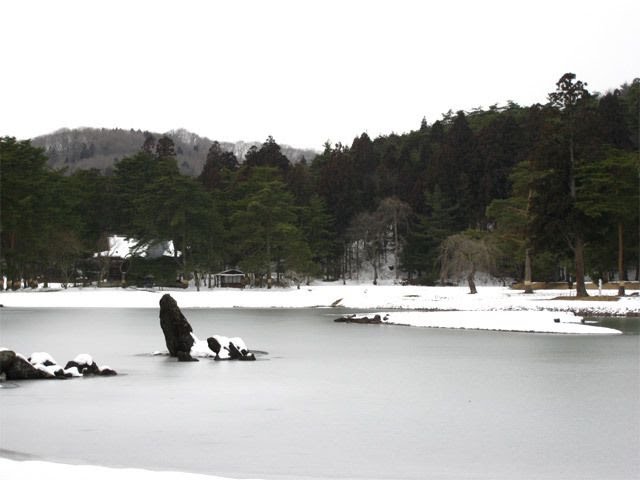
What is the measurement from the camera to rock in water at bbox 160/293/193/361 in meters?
25.4

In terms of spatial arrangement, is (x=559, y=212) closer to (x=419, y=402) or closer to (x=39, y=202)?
(x=419, y=402)

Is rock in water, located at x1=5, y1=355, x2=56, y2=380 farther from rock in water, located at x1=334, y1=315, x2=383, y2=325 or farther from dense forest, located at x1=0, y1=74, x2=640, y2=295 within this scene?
dense forest, located at x1=0, y1=74, x2=640, y2=295

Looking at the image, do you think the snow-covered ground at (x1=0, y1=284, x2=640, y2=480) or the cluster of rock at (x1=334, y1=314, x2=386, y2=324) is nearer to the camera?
the snow-covered ground at (x1=0, y1=284, x2=640, y2=480)

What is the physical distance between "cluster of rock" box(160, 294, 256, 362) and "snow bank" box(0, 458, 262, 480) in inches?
561

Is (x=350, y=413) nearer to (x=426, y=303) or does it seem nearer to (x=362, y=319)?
(x=362, y=319)

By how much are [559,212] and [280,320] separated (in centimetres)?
1981

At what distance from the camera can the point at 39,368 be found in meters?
19.9

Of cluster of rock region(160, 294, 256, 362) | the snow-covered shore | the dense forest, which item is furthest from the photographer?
the dense forest

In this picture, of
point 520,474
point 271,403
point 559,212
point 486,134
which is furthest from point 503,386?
point 486,134

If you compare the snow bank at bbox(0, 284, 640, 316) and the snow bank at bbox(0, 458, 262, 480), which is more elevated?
the snow bank at bbox(0, 284, 640, 316)

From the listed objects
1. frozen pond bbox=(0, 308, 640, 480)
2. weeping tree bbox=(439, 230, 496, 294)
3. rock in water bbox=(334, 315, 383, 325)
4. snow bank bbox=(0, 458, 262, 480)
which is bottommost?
frozen pond bbox=(0, 308, 640, 480)

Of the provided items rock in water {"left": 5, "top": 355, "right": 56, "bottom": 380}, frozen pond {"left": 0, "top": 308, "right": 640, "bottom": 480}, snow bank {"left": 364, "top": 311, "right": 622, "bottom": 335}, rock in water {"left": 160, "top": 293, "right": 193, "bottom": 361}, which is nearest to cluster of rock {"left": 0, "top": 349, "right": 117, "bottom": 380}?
rock in water {"left": 5, "top": 355, "right": 56, "bottom": 380}

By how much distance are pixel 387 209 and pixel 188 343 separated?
229ft

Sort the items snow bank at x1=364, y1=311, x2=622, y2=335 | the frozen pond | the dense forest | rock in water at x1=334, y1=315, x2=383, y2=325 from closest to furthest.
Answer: the frozen pond
snow bank at x1=364, y1=311, x2=622, y2=335
rock in water at x1=334, y1=315, x2=383, y2=325
the dense forest
